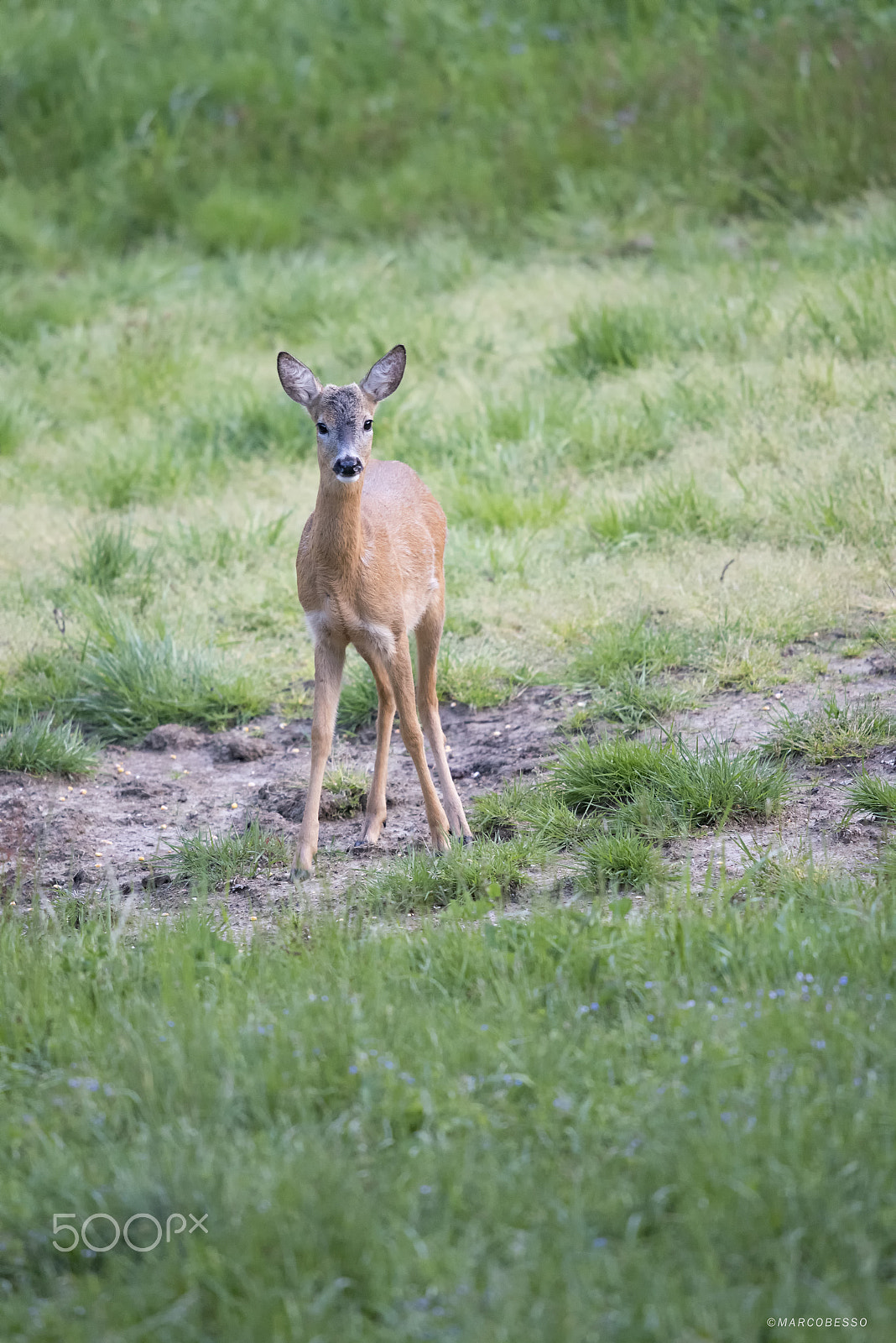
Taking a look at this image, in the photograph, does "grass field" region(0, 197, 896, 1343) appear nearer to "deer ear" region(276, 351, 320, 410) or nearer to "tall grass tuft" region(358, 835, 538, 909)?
"tall grass tuft" region(358, 835, 538, 909)

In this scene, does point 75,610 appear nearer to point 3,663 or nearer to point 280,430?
point 3,663

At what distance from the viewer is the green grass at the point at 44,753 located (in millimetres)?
5559

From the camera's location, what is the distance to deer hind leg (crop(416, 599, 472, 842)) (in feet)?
16.2

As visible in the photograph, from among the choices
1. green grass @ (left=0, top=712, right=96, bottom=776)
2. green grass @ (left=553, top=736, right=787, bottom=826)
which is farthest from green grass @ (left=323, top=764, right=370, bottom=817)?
green grass @ (left=0, top=712, right=96, bottom=776)

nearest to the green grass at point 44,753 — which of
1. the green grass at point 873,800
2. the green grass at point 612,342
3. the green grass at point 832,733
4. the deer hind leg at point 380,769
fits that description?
the deer hind leg at point 380,769

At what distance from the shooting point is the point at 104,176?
1280 centimetres

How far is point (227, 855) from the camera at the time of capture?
4648 mm

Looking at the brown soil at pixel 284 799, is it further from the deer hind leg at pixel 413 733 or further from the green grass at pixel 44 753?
the deer hind leg at pixel 413 733

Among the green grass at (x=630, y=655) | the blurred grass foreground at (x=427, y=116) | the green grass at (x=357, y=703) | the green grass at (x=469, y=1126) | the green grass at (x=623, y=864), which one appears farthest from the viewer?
the blurred grass foreground at (x=427, y=116)

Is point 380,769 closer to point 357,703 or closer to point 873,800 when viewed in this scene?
point 357,703

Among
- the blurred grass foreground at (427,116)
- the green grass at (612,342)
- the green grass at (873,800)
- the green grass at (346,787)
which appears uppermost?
the blurred grass foreground at (427,116)

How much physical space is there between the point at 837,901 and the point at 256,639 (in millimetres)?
3734

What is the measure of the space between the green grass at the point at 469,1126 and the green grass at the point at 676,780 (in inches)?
34.1

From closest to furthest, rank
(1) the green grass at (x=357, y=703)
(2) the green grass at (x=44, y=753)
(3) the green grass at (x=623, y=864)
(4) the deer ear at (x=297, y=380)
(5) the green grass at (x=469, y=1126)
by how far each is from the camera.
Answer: (5) the green grass at (x=469, y=1126) → (3) the green grass at (x=623, y=864) → (4) the deer ear at (x=297, y=380) → (2) the green grass at (x=44, y=753) → (1) the green grass at (x=357, y=703)
